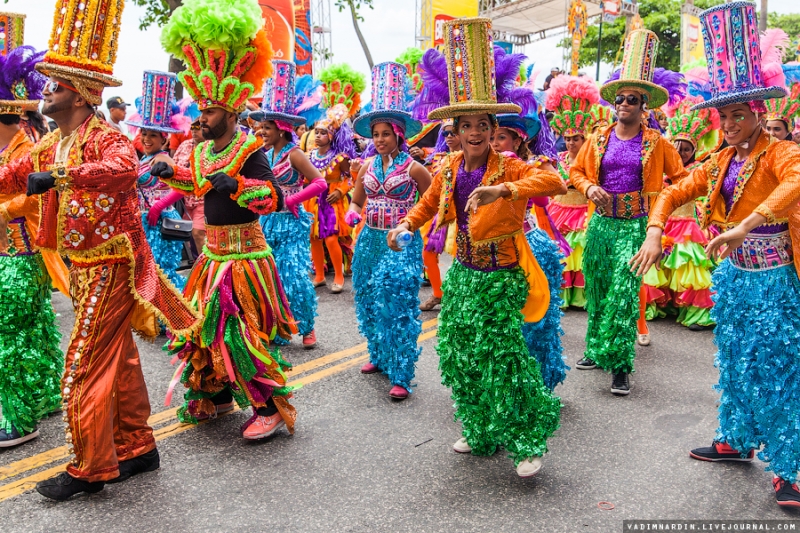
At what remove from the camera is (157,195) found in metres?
6.70

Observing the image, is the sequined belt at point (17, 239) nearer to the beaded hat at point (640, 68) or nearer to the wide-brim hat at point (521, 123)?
the wide-brim hat at point (521, 123)

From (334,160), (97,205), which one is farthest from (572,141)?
(97,205)

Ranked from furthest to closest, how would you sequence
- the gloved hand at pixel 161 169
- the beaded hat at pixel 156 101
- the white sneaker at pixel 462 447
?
the beaded hat at pixel 156 101 → the white sneaker at pixel 462 447 → the gloved hand at pixel 161 169

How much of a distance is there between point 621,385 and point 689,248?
106 inches

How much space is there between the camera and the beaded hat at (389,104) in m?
5.37

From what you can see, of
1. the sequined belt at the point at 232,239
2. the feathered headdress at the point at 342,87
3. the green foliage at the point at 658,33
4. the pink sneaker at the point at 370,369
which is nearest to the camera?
the sequined belt at the point at 232,239

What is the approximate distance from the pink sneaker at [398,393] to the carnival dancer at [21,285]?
2290 mm

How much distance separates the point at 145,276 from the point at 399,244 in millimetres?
1394

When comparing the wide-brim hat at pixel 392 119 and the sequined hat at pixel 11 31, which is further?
the wide-brim hat at pixel 392 119

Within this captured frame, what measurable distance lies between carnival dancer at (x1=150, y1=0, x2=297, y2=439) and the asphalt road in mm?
379

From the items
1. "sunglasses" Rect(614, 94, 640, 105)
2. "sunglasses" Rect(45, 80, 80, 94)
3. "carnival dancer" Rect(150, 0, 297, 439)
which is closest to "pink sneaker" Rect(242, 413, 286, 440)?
"carnival dancer" Rect(150, 0, 297, 439)

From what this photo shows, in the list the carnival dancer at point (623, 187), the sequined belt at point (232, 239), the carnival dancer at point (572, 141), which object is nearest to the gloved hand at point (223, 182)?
the sequined belt at point (232, 239)

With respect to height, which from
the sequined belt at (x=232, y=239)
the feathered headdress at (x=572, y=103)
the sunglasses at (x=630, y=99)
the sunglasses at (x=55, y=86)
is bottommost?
the sequined belt at (x=232, y=239)

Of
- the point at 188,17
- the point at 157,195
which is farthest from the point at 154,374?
the point at 188,17
